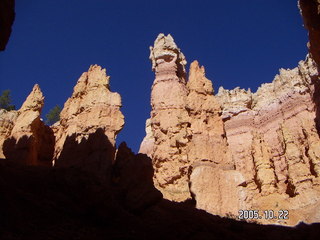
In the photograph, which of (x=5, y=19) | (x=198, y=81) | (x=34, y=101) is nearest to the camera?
(x=5, y=19)

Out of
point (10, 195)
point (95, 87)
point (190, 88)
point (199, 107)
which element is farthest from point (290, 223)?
point (10, 195)

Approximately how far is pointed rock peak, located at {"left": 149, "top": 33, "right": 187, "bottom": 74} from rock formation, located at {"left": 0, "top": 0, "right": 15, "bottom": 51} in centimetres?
3125

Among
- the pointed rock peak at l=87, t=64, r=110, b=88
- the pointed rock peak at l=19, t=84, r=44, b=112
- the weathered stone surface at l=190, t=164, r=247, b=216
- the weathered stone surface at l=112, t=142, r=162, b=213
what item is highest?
the pointed rock peak at l=87, t=64, r=110, b=88

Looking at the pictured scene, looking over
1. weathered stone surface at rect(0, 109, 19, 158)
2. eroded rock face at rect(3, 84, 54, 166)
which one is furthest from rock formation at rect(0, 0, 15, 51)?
weathered stone surface at rect(0, 109, 19, 158)

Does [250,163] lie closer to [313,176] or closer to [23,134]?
[313,176]

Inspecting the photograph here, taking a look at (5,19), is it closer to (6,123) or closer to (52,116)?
(6,123)

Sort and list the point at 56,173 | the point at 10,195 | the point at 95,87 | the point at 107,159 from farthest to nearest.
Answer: the point at 95,87 < the point at 107,159 < the point at 56,173 < the point at 10,195

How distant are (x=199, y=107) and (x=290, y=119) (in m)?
16.1

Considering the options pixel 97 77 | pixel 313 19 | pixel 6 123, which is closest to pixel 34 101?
pixel 6 123

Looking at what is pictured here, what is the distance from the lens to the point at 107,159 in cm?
2905

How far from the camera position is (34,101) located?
1526 inches

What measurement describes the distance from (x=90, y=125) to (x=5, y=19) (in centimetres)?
2100

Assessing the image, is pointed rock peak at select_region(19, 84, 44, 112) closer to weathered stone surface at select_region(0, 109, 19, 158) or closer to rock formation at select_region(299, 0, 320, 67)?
weathered stone surface at select_region(0, 109, 19, 158)

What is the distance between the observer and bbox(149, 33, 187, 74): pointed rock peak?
46781mm
